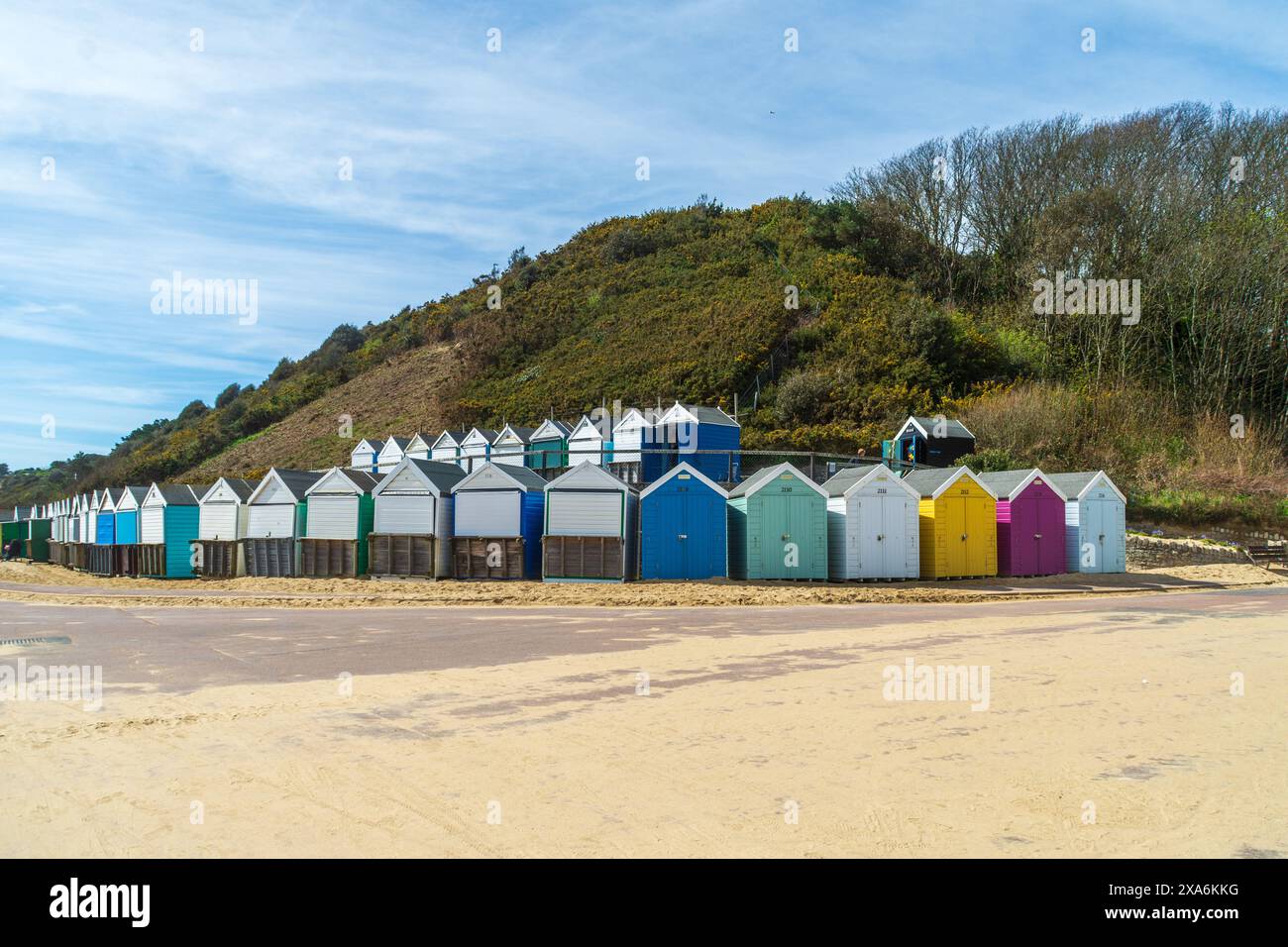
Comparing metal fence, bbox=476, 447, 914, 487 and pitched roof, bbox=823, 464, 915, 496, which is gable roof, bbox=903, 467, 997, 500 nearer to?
pitched roof, bbox=823, 464, 915, 496

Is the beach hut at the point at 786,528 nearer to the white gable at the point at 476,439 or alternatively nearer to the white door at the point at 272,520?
the white door at the point at 272,520

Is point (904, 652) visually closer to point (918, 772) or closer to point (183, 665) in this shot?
point (918, 772)

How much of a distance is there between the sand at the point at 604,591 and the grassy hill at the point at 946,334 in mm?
8641

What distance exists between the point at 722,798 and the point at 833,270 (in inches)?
2280

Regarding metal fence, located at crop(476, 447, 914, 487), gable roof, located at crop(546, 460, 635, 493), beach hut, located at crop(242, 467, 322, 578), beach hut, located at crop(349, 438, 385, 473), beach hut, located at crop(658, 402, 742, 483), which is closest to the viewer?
gable roof, located at crop(546, 460, 635, 493)

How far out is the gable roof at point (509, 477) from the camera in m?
26.6

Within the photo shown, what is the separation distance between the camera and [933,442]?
36.5 meters

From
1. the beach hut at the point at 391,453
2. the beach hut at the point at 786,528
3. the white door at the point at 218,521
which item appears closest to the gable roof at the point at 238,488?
the white door at the point at 218,521

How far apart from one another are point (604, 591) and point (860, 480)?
8.38 m

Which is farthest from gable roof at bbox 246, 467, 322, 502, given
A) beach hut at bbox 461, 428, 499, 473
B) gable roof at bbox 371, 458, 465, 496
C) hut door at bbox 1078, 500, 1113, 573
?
hut door at bbox 1078, 500, 1113, 573

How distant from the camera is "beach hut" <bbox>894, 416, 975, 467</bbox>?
36438mm

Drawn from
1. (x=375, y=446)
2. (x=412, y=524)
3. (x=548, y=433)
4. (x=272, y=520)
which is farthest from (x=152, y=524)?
(x=375, y=446)

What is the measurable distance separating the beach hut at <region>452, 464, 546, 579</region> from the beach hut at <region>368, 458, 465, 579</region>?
537 mm

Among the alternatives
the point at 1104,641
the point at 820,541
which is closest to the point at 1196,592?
the point at 820,541
